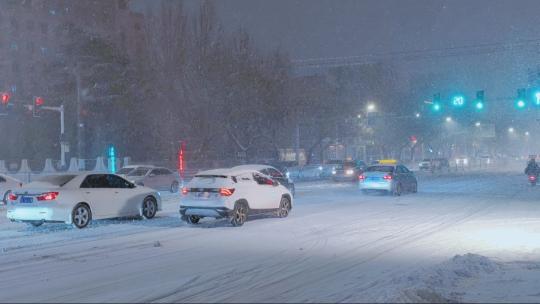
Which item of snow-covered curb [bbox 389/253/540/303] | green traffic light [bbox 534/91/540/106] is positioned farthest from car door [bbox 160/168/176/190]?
snow-covered curb [bbox 389/253/540/303]

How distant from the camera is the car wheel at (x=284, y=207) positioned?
62.3 ft

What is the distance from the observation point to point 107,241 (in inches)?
550

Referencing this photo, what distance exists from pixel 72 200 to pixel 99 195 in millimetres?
1008

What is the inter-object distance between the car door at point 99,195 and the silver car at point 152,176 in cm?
1374

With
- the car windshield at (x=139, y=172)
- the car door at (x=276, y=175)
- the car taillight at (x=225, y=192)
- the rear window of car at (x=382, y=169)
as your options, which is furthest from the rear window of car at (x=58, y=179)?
the rear window of car at (x=382, y=169)

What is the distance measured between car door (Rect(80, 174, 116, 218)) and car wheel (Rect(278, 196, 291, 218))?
201 inches

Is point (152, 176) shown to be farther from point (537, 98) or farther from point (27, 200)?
point (537, 98)

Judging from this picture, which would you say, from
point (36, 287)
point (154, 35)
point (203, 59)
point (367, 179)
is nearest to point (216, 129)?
point (203, 59)

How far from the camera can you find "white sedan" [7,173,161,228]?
623 inches

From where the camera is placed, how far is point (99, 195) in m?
16.9

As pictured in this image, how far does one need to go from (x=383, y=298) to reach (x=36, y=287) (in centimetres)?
520

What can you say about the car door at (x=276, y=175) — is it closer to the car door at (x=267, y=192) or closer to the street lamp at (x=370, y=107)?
the car door at (x=267, y=192)

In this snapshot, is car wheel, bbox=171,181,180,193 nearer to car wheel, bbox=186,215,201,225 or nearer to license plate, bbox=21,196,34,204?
car wheel, bbox=186,215,201,225

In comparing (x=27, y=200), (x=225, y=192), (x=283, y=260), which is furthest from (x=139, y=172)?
(x=283, y=260)
